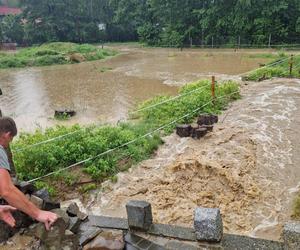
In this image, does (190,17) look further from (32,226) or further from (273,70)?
(32,226)

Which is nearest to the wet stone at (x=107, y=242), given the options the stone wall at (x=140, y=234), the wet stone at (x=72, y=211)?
the stone wall at (x=140, y=234)

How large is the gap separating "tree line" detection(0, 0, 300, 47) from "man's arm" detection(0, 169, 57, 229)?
36810mm

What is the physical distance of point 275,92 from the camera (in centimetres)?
1580

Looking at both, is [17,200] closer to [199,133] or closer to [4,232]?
[4,232]

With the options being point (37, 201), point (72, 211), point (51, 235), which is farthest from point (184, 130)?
point (51, 235)

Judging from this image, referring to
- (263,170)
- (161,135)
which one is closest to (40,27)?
(161,135)

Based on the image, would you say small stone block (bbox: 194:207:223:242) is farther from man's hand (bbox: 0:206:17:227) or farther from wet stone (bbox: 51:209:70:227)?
man's hand (bbox: 0:206:17:227)

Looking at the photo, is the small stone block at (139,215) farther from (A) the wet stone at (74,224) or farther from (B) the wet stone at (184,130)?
(B) the wet stone at (184,130)

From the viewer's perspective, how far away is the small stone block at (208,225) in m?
4.68

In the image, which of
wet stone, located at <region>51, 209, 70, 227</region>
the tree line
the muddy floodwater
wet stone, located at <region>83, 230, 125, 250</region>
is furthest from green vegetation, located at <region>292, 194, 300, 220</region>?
the tree line

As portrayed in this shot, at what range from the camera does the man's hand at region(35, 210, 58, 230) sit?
4.11 m

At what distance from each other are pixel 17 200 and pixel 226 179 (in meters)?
5.10

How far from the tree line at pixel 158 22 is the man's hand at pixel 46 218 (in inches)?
1447

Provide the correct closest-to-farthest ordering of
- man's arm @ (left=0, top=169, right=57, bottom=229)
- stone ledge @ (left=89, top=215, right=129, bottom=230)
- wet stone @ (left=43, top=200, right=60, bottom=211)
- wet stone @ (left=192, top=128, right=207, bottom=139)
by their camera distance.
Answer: man's arm @ (left=0, top=169, right=57, bottom=229), wet stone @ (left=43, top=200, right=60, bottom=211), stone ledge @ (left=89, top=215, right=129, bottom=230), wet stone @ (left=192, top=128, right=207, bottom=139)
